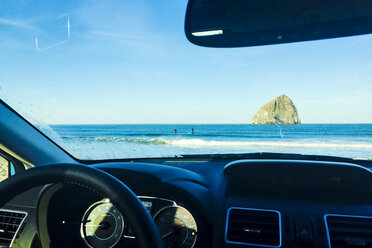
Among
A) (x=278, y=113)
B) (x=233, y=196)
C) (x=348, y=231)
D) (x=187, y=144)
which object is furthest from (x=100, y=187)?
(x=278, y=113)

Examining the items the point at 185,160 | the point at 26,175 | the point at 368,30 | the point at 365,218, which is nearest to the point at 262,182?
the point at 365,218

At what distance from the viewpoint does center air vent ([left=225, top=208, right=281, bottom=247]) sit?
2.22 metres

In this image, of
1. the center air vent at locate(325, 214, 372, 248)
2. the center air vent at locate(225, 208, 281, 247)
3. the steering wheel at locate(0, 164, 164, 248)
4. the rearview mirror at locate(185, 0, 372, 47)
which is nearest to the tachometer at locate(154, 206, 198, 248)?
the center air vent at locate(225, 208, 281, 247)

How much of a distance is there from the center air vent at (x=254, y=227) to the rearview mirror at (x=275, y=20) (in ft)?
4.77

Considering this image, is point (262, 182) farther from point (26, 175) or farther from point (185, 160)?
point (26, 175)

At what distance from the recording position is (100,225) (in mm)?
2277

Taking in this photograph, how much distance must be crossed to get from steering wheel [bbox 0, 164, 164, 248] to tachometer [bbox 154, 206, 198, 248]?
1135 mm

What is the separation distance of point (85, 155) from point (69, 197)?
131 centimetres

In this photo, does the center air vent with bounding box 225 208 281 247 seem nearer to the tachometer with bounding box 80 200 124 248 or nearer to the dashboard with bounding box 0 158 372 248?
the dashboard with bounding box 0 158 372 248

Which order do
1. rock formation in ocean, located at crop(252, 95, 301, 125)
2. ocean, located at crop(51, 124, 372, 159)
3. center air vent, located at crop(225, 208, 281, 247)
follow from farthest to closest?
rock formation in ocean, located at crop(252, 95, 301, 125)
ocean, located at crop(51, 124, 372, 159)
center air vent, located at crop(225, 208, 281, 247)

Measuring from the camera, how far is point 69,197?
2172 millimetres

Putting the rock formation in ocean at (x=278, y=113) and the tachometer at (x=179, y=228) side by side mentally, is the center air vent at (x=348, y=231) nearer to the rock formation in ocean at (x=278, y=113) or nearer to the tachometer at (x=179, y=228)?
the tachometer at (x=179, y=228)

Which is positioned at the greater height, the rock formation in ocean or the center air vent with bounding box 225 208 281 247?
the rock formation in ocean

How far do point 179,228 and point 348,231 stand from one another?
121cm
